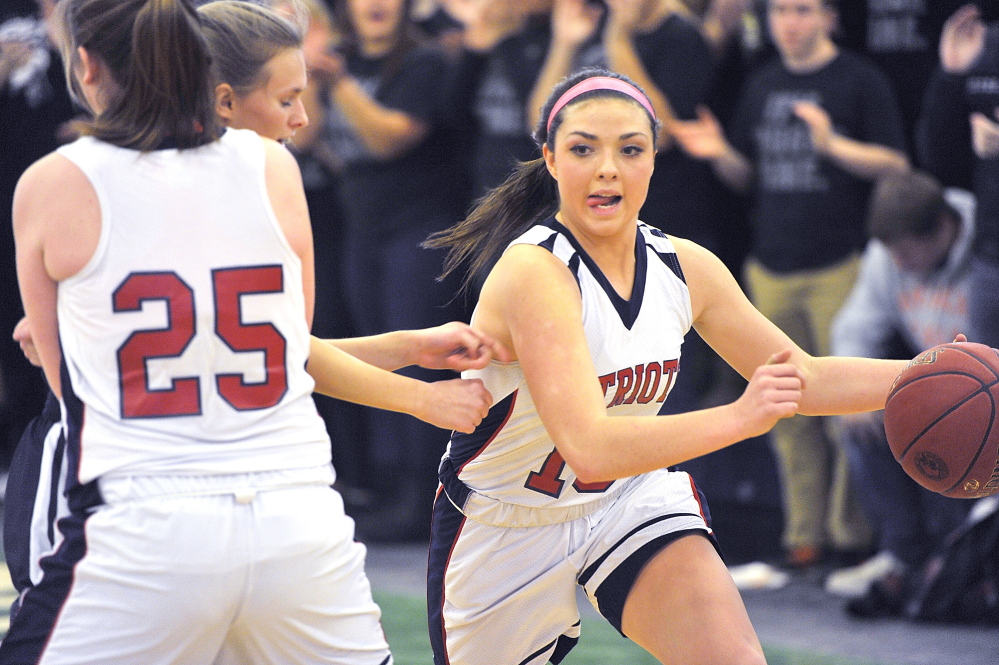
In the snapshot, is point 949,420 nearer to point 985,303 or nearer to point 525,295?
point 525,295

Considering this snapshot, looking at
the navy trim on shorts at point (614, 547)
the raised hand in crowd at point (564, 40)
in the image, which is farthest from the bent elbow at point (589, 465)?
the raised hand in crowd at point (564, 40)

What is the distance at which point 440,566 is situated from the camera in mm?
3422

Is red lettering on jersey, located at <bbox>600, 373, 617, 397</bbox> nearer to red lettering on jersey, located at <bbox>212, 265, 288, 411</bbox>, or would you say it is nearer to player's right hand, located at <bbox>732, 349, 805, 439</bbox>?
player's right hand, located at <bbox>732, 349, 805, 439</bbox>

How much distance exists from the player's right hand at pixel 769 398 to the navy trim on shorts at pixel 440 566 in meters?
1.01

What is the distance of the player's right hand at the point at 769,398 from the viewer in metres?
2.62

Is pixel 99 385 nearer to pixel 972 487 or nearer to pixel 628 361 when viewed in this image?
pixel 628 361

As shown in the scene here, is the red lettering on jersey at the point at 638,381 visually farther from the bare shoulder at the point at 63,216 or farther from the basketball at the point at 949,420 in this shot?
the bare shoulder at the point at 63,216

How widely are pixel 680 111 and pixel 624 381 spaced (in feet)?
10.6

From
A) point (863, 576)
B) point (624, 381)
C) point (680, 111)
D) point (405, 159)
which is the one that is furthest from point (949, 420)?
point (405, 159)

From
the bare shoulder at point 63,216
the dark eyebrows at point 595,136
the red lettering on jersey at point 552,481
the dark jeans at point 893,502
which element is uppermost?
the dark eyebrows at point 595,136

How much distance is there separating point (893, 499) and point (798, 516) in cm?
56

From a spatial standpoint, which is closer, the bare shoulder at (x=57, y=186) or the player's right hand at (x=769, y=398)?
the bare shoulder at (x=57, y=186)

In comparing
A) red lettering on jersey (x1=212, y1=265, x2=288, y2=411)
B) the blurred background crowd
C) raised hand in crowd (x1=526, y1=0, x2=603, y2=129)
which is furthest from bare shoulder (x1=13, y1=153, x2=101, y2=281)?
raised hand in crowd (x1=526, y1=0, x2=603, y2=129)

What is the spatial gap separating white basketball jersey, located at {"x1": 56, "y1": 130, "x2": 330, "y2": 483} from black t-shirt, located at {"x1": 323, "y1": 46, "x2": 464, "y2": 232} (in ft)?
14.5
